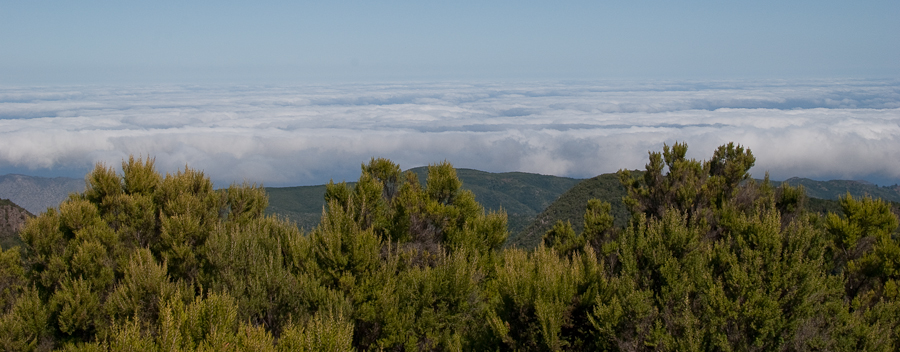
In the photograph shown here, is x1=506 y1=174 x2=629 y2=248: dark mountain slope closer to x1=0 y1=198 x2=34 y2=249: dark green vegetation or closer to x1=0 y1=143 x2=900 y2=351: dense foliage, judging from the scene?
x1=0 y1=143 x2=900 y2=351: dense foliage

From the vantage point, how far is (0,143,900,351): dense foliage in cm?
1302

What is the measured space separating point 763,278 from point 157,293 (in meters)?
15.0

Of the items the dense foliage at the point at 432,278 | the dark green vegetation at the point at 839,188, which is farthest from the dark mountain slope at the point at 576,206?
the dark green vegetation at the point at 839,188

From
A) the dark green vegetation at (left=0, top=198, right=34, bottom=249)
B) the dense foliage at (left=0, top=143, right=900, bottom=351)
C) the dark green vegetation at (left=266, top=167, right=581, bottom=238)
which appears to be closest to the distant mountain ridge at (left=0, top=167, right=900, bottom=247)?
the dark green vegetation at (left=266, top=167, right=581, bottom=238)

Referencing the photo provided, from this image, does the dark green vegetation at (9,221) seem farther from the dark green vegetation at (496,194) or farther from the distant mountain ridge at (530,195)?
the dark green vegetation at (496,194)

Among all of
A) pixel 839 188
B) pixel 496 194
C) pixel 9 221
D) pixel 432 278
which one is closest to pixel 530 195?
pixel 496 194

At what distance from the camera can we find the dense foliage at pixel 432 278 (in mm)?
13016

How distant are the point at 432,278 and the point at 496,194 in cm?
12925

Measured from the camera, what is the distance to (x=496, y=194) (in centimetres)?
14325

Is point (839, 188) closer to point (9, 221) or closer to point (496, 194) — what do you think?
point (496, 194)

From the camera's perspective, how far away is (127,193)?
19.1 metres

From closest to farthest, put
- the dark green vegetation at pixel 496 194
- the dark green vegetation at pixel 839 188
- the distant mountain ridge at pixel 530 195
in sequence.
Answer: the distant mountain ridge at pixel 530 195 → the dark green vegetation at pixel 496 194 → the dark green vegetation at pixel 839 188

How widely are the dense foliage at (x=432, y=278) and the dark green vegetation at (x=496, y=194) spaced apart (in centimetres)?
8698

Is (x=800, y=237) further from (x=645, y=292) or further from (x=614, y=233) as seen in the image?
(x=614, y=233)
